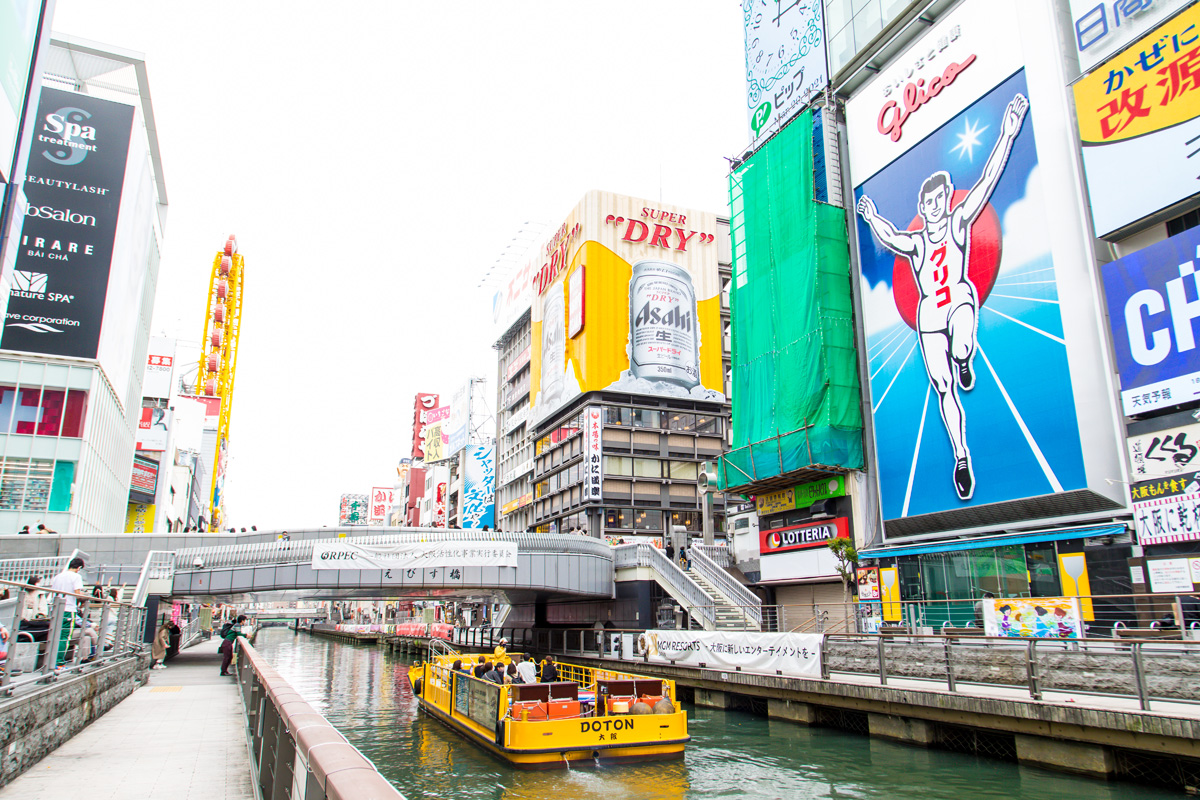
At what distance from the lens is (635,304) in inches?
2886

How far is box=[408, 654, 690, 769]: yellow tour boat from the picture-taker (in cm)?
1797

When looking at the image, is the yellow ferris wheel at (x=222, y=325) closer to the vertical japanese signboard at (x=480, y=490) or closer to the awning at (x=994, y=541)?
the vertical japanese signboard at (x=480, y=490)

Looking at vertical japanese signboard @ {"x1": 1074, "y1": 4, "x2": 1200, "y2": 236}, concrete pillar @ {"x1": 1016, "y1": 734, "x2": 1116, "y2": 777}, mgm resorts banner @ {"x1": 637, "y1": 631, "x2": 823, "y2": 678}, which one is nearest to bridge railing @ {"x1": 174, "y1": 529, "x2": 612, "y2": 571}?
mgm resorts banner @ {"x1": 637, "y1": 631, "x2": 823, "y2": 678}

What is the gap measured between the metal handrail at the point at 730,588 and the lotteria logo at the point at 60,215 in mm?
Result: 36502

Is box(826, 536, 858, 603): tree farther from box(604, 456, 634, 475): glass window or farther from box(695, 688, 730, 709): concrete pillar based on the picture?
box(604, 456, 634, 475): glass window

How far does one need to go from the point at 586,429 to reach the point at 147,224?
35.7m

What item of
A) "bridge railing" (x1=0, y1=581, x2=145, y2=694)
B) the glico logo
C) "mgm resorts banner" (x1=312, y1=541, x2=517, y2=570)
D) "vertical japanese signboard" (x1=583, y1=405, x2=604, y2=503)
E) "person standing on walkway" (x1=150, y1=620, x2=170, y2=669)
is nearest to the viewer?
"bridge railing" (x1=0, y1=581, x2=145, y2=694)

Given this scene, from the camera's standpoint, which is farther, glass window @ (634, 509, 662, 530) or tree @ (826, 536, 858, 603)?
glass window @ (634, 509, 662, 530)

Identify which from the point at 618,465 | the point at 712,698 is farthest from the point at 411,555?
the point at 618,465

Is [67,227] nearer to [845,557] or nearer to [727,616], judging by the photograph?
[727,616]

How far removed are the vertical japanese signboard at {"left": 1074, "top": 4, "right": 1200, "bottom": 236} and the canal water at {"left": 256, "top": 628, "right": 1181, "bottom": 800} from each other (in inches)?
766

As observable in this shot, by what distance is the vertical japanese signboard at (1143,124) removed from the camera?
25.5 meters

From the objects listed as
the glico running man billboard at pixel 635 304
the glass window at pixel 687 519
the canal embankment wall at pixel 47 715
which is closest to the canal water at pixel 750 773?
the canal embankment wall at pixel 47 715

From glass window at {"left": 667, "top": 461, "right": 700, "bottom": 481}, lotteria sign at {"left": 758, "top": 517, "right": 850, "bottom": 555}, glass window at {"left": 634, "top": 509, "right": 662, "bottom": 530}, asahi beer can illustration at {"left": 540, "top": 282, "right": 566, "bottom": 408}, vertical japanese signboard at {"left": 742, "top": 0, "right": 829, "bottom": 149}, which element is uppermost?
vertical japanese signboard at {"left": 742, "top": 0, "right": 829, "bottom": 149}
